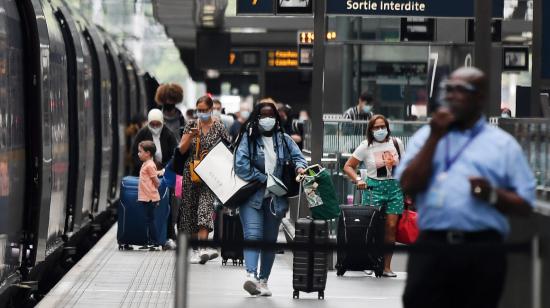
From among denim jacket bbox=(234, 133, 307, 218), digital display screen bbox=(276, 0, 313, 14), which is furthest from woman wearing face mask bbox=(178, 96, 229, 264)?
denim jacket bbox=(234, 133, 307, 218)

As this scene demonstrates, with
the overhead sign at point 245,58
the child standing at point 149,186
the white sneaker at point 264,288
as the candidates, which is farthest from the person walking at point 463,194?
the overhead sign at point 245,58

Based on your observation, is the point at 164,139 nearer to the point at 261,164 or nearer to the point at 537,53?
the point at 261,164

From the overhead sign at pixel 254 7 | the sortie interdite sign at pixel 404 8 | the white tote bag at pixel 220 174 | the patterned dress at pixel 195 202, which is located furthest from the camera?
the overhead sign at pixel 254 7

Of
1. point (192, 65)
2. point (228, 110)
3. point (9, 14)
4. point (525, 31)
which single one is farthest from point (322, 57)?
point (192, 65)

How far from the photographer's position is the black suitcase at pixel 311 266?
11967mm

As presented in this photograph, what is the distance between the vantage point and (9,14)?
12.0m

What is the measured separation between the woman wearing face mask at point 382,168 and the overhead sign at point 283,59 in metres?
23.7

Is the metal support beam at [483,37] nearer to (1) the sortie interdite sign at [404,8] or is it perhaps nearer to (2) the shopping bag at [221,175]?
(2) the shopping bag at [221,175]

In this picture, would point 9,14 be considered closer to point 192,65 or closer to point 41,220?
point 41,220

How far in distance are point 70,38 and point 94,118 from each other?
11.9 feet

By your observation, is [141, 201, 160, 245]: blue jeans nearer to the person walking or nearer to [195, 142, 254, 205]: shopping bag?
[195, 142, 254, 205]: shopping bag

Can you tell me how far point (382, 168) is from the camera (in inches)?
619

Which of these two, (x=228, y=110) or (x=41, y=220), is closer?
(x=41, y=220)

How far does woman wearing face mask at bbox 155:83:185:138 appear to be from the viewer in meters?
19.2
